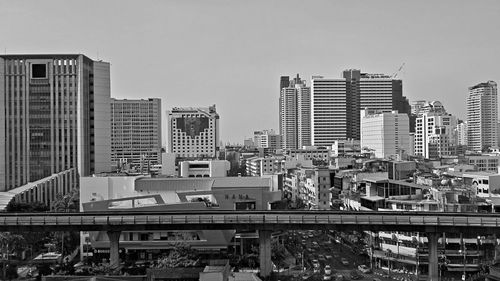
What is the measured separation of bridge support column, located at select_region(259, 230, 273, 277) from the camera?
1405 inches

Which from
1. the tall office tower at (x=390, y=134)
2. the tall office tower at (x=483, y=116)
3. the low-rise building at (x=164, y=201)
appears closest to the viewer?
the low-rise building at (x=164, y=201)

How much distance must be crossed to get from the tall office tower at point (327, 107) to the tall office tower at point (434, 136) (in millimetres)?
23986

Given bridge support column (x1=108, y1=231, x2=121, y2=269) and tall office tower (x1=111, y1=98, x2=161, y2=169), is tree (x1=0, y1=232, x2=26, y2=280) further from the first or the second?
tall office tower (x1=111, y1=98, x2=161, y2=169)

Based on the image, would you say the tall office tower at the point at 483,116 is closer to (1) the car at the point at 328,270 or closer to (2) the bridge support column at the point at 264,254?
(1) the car at the point at 328,270

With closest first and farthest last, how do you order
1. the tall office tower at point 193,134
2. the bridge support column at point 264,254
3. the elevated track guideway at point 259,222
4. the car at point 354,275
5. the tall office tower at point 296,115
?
the elevated track guideway at point 259,222 < the bridge support column at point 264,254 < the car at point 354,275 < the tall office tower at point 193,134 < the tall office tower at point 296,115

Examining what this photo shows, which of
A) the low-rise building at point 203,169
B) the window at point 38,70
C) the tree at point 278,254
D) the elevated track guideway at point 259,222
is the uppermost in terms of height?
the window at point 38,70

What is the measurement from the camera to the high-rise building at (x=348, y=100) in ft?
489

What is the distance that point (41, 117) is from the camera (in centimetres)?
6431

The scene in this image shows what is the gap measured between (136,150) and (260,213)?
339ft

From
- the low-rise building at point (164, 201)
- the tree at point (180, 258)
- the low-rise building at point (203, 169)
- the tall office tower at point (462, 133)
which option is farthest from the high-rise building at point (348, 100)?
the tree at point (180, 258)

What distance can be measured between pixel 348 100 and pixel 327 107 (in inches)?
325

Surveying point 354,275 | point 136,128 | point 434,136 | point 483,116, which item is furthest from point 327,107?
point 354,275

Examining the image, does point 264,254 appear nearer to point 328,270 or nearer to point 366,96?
point 328,270

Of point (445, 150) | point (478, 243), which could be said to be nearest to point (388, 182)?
point (478, 243)
